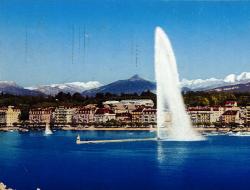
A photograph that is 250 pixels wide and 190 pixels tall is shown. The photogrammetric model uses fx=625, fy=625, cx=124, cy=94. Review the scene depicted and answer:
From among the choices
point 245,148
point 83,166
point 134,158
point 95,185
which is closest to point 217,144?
point 245,148

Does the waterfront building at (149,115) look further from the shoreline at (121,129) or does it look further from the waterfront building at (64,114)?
the waterfront building at (64,114)

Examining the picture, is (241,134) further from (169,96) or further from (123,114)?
(169,96)

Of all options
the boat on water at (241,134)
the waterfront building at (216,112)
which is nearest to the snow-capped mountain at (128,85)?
the waterfront building at (216,112)

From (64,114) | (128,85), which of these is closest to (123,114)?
(64,114)

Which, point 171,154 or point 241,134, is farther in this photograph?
point 241,134

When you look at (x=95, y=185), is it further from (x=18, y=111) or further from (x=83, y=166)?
(x=18, y=111)

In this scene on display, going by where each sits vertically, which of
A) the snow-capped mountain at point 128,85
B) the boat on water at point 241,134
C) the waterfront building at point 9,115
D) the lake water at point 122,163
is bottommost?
the lake water at point 122,163

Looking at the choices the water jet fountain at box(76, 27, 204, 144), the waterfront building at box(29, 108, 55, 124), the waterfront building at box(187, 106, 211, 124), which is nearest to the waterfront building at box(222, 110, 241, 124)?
the water jet fountain at box(76, 27, 204, 144)
